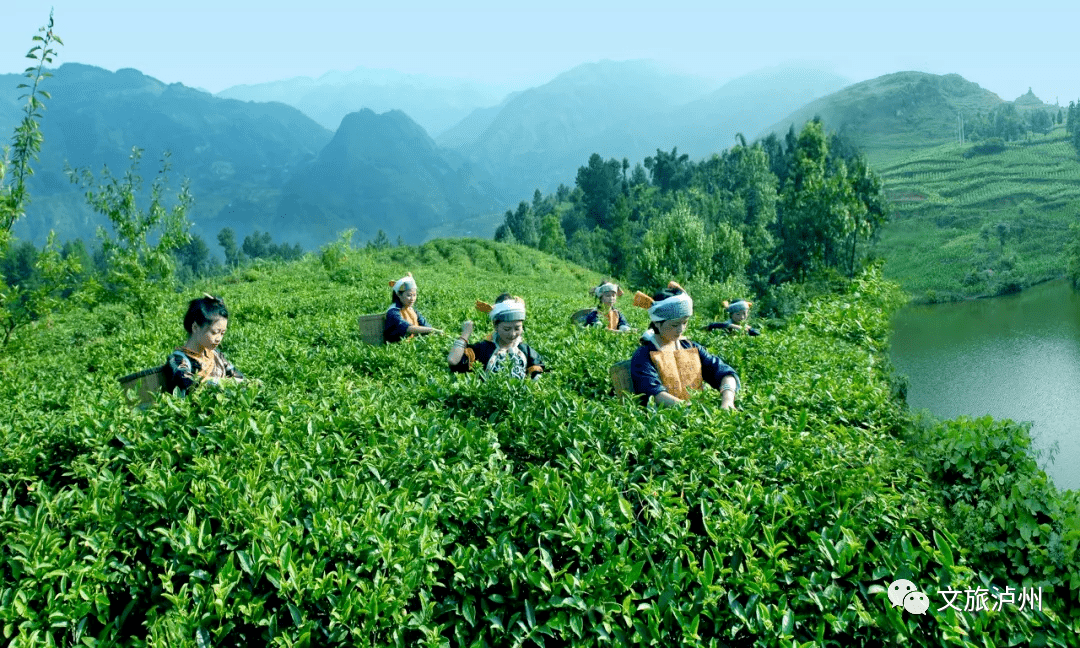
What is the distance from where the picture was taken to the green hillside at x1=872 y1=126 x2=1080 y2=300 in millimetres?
64250

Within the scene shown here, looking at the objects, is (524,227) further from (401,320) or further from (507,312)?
(507,312)

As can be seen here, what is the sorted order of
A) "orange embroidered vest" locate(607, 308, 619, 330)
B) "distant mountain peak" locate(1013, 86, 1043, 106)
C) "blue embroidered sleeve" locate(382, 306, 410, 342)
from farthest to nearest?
"distant mountain peak" locate(1013, 86, 1043, 106) → "orange embroidered vest" locate(607, 308, 619, 330) → "blue embroidered sleeve" locate(382, 306, 410, 342)

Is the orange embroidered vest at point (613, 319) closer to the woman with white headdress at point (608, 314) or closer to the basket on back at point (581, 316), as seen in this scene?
the woman with white headdress at point (608, 314)

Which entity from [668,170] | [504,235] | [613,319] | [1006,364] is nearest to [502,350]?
[613,319]

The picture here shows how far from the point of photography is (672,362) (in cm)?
537

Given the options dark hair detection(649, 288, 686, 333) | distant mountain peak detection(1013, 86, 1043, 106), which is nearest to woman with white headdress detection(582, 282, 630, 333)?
dark hair detection(649, 288, 686, 333)

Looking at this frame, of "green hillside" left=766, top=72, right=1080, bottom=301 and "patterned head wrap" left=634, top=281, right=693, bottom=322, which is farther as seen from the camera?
"green hillside" left=766, top=72, right=1080, bottom=301

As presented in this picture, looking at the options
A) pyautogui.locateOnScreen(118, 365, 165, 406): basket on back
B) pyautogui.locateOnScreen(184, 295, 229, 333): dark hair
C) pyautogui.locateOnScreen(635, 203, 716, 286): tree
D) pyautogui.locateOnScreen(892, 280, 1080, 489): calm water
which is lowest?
pyautogui.locateOnScreen(892, 280, 1080, 489): calm water

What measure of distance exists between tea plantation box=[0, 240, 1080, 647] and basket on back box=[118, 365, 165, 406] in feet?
1.30

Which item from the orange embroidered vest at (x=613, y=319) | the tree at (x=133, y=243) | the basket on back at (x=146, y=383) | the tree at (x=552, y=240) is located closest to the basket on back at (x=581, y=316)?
the orange embroidered vest at (x=613, y=319)

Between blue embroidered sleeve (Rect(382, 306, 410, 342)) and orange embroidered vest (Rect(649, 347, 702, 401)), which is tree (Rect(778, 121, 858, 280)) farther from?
orange embroidered vest (Rect(649, 347, 702, 401))

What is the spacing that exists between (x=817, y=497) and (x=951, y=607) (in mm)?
862

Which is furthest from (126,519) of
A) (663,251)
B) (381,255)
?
(381,255)

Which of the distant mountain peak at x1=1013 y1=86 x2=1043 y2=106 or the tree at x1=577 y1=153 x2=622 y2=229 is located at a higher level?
the distant mountain peak at x1=1013 y1=86 x2=1043 y2=106
